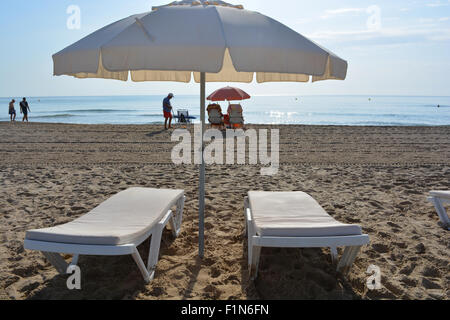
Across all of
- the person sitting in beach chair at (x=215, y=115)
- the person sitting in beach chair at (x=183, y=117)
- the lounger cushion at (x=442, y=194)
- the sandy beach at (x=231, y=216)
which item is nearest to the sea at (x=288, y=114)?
the person sitting in beach chair at (x=183, y=117)

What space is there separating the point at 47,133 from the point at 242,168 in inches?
353

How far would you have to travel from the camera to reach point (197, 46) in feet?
7.12

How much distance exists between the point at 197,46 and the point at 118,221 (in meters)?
1.56

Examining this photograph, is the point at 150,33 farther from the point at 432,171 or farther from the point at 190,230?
the point at 432,171

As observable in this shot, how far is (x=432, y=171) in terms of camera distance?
21.9 feet

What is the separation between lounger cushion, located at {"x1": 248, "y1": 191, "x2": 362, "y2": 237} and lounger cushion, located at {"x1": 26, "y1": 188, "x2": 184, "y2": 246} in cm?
87

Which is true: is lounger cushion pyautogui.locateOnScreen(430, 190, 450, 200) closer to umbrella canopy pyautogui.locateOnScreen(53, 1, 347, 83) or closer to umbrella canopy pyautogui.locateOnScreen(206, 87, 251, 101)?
umbrella canopy pyautogui.locateOnScreen(53, 1, 347, 83)

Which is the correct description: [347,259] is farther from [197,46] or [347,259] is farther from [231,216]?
[197,46]

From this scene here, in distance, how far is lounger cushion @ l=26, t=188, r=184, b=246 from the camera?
2342 mm

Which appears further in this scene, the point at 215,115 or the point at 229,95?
the point at 229,95

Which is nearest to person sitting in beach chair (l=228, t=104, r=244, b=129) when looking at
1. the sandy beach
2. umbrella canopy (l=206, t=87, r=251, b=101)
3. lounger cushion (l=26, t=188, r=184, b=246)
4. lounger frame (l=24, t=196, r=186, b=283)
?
umbrella canopy (l=206, t=87, r=251, b=101)

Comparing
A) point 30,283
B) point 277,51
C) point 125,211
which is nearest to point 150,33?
point 277,51

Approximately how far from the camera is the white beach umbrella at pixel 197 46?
86.0 inches

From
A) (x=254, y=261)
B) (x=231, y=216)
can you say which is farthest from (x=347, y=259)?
(x=231, y=216)
